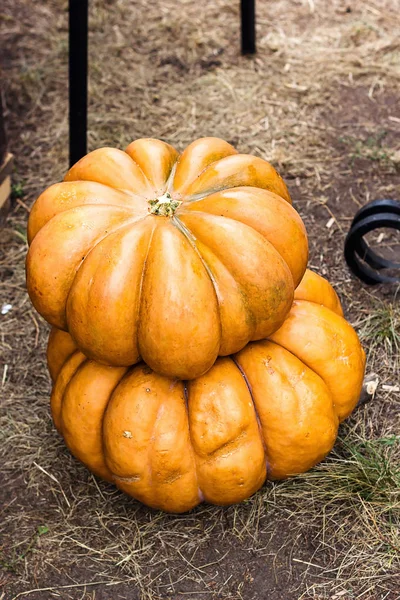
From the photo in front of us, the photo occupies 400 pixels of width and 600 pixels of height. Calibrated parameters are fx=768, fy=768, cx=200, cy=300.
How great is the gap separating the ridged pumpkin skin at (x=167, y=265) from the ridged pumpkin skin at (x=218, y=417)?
123mm

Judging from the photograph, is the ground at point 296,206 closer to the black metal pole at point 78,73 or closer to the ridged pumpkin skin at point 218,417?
the ridged pumpkin skin at point 218,417

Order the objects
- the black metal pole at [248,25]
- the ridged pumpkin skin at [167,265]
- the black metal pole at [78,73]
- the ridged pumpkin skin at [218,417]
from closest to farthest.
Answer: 1. the ridged pumpkin skin at [167,265]
2. the ridged pumpkin skin at [218,417]
3. the black metal pole at [78,73]
4. the black metal pole at [248,25]

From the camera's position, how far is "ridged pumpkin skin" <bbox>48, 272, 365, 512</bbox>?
263 cm

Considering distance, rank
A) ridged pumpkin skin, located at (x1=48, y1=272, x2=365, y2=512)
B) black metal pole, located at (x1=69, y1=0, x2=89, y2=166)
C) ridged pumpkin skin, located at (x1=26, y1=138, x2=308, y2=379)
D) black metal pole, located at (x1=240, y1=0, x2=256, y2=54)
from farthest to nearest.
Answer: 1. black metal pole, located at (x1=240, y1=0, x2=256, y2=54)
2. black metal pole, located at (x1=69, y1=0, x2=89, y2=166)
3. ridged pumpkin skin, located at (x1=48, y1=272, x2=365, y2=512)
4. ridged pumpkin skin, located at (x1=26, y1=138, x2=308, y2=379)

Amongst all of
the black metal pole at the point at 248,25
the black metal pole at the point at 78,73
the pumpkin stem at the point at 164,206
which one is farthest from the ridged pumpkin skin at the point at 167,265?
the black metal pole at the point at 248,25

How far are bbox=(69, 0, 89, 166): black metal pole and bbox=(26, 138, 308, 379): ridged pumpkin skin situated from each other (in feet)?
4.90

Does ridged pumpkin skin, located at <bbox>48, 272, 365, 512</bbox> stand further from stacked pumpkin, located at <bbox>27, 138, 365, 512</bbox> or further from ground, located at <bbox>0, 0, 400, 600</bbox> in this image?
ground, located at <bbox>0, 0, 400, 600</bbox>

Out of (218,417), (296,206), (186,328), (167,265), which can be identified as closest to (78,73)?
(296,206)

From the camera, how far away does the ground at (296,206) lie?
2.71 metres

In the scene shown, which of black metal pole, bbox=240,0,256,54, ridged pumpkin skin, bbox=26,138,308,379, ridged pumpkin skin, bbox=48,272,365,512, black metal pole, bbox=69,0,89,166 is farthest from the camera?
black metal pole, bbox=240,0,256,54

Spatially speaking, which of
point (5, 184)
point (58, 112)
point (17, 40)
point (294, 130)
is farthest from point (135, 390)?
point (17, 40)

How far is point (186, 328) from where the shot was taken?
2.46 meters

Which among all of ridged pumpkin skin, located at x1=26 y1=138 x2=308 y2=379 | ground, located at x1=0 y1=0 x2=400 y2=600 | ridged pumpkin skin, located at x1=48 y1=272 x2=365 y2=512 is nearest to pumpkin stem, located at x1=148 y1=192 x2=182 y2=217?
ridged pumpkin skin, located at x1=26 y1=138 x2=308 y2=379

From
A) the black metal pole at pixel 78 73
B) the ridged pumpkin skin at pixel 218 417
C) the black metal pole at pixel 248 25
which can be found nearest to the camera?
the ridged pumpkin skin at pixel 218 417
